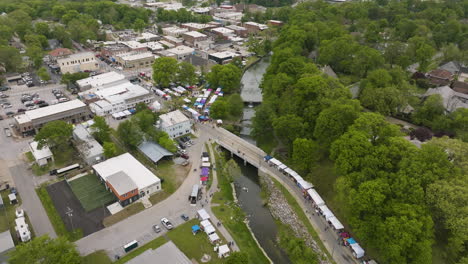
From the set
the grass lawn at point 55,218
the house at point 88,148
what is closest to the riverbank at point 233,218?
the grass lawn at point 55,218

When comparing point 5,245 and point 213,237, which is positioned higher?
point 213,237

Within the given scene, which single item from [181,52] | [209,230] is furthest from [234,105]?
[181,52]

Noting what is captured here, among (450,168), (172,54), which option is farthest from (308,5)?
(450,168)

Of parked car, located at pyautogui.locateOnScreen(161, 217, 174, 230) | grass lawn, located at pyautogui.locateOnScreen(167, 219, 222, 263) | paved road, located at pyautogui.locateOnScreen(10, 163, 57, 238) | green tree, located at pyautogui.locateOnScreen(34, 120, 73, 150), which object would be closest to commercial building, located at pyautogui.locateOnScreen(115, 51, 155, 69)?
green tree, located at pyautogui.locateOnScreen(34, 120, 73, 150)

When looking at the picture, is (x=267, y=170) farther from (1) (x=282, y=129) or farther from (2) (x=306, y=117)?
(2) (x=306, y=117)

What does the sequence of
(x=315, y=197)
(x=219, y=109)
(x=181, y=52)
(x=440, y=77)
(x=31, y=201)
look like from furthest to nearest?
(x=181, y=52) → (x=440, y=77) → (x=219, y=109) → (x=31, y=201) → (x=315, y=197)

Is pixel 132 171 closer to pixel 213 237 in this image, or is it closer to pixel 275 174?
pixel 213 237
